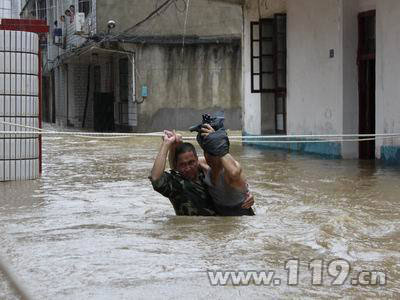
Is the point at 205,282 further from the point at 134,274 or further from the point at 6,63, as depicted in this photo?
the point at 6,63

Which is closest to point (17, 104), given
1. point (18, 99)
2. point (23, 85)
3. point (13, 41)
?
point (18, 99)

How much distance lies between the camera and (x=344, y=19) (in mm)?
11633

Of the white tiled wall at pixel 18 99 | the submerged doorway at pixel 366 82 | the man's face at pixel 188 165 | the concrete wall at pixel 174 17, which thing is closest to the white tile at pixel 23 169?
the white tiled wall at pixel 18 99

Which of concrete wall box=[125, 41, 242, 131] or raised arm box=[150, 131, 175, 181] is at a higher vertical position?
concrete wall box=[125, 41, 242, 131]

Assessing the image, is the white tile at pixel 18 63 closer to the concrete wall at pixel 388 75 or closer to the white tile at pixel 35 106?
the white tile at pixel 35 106

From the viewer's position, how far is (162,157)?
5.12 m

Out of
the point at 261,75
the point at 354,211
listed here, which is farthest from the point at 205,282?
the point at 261,75

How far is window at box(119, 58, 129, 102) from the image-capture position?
2548 centimetres

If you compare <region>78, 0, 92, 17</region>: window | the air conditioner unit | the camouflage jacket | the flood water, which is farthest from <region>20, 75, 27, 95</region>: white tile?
<region>78, 0, 92, 17</region>: window

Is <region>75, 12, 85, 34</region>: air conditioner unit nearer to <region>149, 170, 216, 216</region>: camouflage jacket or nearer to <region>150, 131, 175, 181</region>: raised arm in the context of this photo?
<region>149, 170, 216, 216</region>: camouflage jacket

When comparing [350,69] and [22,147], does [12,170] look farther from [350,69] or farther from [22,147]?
[350,69]

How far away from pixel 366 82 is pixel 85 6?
16.2 meters

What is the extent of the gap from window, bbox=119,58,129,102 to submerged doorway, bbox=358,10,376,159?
14.7m

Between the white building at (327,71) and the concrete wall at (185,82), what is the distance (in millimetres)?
7659
